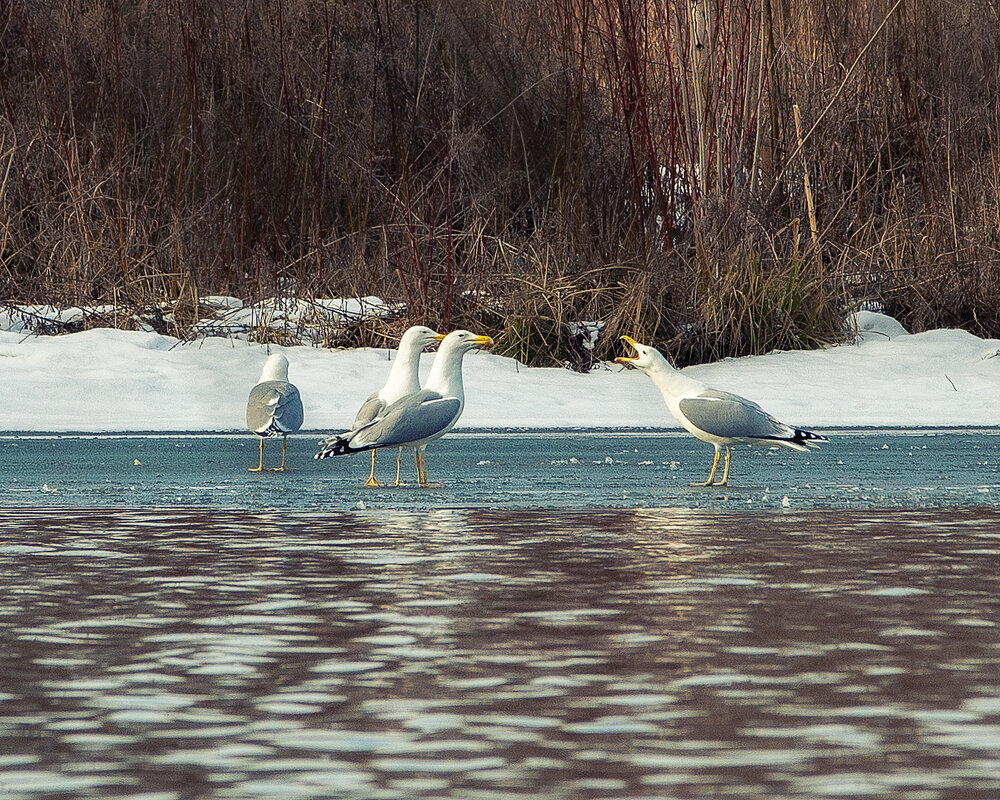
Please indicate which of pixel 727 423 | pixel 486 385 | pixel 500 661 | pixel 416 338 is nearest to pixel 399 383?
pixel 416 338

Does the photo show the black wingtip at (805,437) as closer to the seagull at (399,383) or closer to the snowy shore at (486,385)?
the seagull at (399,383)

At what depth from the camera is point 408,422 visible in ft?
28.4

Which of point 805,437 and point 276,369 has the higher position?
point 276,369

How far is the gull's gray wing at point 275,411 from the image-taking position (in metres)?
9.63

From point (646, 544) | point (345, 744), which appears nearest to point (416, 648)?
point (345, 744)

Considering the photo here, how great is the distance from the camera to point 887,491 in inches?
330

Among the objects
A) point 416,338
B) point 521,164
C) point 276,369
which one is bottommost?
point 276,369

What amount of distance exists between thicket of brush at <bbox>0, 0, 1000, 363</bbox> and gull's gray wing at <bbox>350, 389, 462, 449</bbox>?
580 cm

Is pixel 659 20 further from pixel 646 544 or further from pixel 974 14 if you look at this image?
pixel 646 544

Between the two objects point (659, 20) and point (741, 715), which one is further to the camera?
point (659, 20)

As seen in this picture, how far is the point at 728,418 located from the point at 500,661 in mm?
4663

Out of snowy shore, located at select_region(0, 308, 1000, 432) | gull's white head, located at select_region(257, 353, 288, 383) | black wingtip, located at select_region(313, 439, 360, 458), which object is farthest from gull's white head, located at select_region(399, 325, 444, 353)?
snowy shore, located at select_region(0, 308, 1000, 432)

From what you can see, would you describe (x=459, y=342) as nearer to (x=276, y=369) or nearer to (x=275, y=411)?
(x=275, y=411)

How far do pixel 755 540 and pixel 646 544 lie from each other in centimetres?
42
